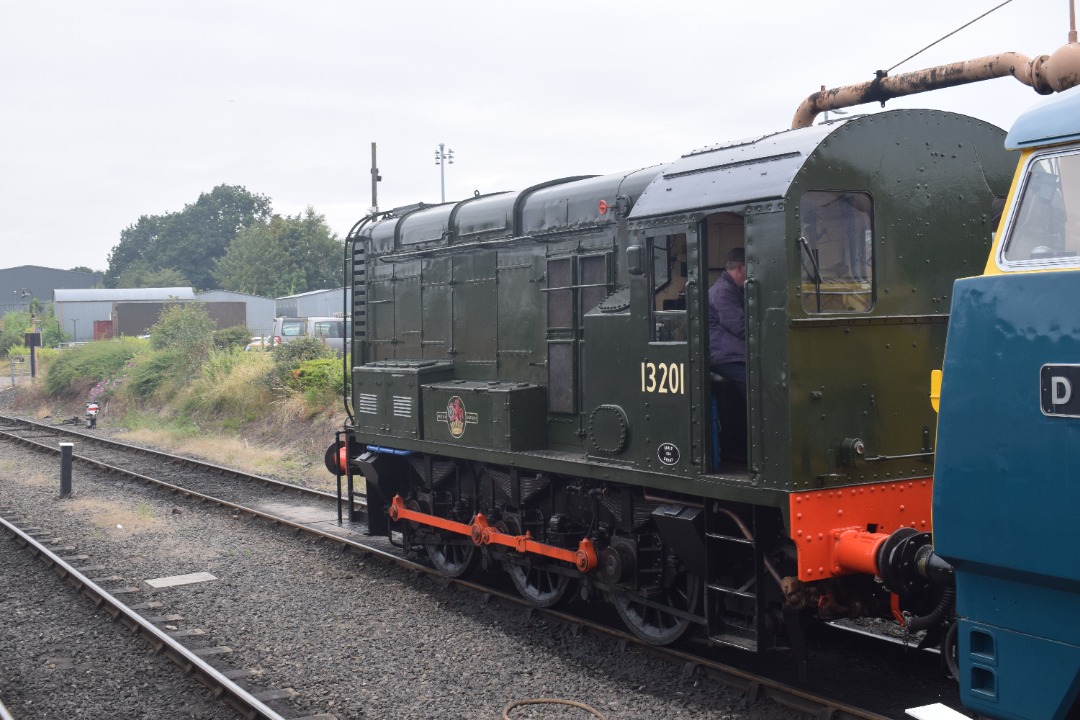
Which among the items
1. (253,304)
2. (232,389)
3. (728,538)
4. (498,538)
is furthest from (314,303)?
(728,538)

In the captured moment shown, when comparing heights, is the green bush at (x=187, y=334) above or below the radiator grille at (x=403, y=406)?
above

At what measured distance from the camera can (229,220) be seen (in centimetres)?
10838

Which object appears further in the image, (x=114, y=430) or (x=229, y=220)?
(x=229, y=220)

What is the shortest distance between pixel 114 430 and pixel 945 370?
26423 mm

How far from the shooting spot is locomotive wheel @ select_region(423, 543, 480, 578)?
9.78m

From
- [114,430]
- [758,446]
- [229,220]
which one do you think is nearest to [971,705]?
[758,446]

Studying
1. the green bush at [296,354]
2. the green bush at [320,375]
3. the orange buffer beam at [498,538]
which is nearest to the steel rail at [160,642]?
the orange buffer beam at [498,538]

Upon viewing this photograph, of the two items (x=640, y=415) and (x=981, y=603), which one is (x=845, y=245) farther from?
(x=981, y=603)

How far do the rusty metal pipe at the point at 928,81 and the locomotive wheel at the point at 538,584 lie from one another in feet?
16.4

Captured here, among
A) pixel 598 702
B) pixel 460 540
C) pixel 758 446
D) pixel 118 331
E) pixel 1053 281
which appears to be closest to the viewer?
pixel 1053 281

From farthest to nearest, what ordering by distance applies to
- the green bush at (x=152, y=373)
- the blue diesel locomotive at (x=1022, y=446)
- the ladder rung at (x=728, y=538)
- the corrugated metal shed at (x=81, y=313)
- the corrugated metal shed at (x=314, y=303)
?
the corrugated metal shed at (x=81, y=313)
the corrugated metal shed at (x=314, y=303)
the green bush at (x=152, y=373)
the ladder rung at (x=728, y=538)
the blue diesel locomotive at (x=1022, y=446)

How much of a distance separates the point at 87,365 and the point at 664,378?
32357 millimetres

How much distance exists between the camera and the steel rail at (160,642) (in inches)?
258

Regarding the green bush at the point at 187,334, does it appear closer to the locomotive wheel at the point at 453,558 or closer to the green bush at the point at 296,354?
the green bush at the point at 296,354
